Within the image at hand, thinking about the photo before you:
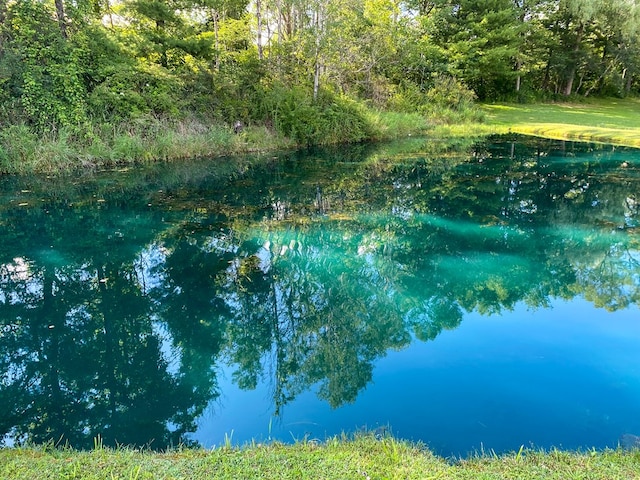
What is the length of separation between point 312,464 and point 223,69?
53.6ft

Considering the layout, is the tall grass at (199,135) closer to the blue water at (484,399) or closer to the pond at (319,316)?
the pond at (319,316)

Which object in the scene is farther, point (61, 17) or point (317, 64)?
point (317, 64)

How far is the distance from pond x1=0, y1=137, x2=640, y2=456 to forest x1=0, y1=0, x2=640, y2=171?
390 cm

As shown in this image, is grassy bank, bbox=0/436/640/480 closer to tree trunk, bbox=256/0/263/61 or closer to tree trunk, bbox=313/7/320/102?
tree trunk, bbox=313/7/320/102

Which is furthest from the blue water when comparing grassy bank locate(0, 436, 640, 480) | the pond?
grassy bank locate(0, 436, 640, 480)

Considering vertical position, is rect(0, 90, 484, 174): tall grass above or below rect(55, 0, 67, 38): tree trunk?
below

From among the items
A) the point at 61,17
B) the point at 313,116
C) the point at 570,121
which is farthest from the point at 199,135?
the point at 570,121

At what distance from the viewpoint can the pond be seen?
11.4ft

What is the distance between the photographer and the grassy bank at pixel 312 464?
246 centimetres

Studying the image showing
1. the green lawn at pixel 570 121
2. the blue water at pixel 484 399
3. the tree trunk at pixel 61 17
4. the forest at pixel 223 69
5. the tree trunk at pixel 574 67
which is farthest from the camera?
the tree trunk at pixel 574 67

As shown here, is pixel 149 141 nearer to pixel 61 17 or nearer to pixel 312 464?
pixel 61 17

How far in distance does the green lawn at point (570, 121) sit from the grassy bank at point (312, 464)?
55.0 feet

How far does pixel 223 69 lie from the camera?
16703mm

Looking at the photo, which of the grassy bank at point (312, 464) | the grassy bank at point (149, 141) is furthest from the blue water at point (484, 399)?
the grassy bank at point (149, 141)
